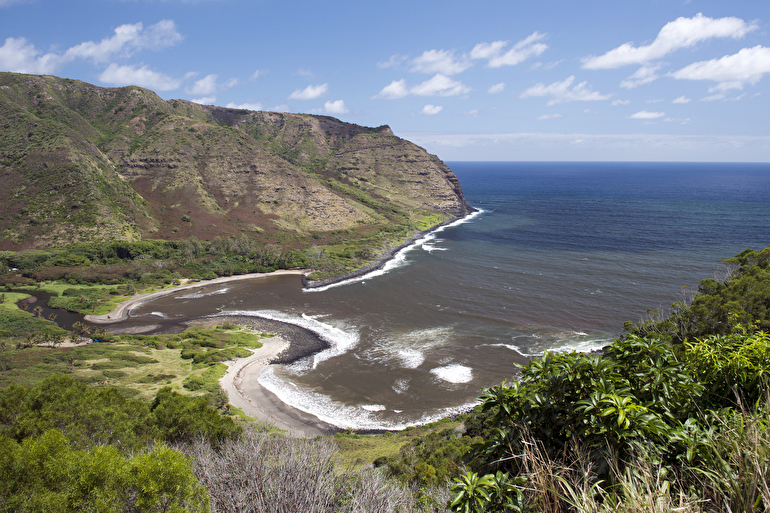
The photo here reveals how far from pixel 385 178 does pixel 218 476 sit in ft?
514

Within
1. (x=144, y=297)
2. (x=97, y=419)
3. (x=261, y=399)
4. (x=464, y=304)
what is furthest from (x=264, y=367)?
(x=144, y=297)

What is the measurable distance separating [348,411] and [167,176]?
Result: 104001 millimetres

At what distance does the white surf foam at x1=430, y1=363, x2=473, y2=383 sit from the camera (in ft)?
135

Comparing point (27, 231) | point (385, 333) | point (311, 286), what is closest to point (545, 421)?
point (385, 333)

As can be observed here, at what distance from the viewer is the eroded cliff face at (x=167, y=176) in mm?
85550

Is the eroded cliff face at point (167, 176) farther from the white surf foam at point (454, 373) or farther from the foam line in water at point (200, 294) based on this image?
the white surf foam at point (454, 373)

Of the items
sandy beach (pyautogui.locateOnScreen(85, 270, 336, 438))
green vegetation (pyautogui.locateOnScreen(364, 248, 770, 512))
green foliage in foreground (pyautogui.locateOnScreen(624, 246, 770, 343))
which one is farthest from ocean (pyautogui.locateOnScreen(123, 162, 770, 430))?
green vegetation (pyautogui.locateOnScreen(364, 248, 770, 512))

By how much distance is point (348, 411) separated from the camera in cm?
3644

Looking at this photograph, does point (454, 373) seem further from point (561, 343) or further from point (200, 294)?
point (200, 294)

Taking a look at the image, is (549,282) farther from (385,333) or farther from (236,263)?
(236,263)

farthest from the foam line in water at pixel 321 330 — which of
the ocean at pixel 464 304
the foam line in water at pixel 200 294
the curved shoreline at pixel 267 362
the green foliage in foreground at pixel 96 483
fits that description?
the green foliage in foreground at pixel 96 483

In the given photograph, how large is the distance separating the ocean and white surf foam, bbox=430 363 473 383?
171 millimetres

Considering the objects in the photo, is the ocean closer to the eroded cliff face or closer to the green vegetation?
the green vegetation

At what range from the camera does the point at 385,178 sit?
16325cm
